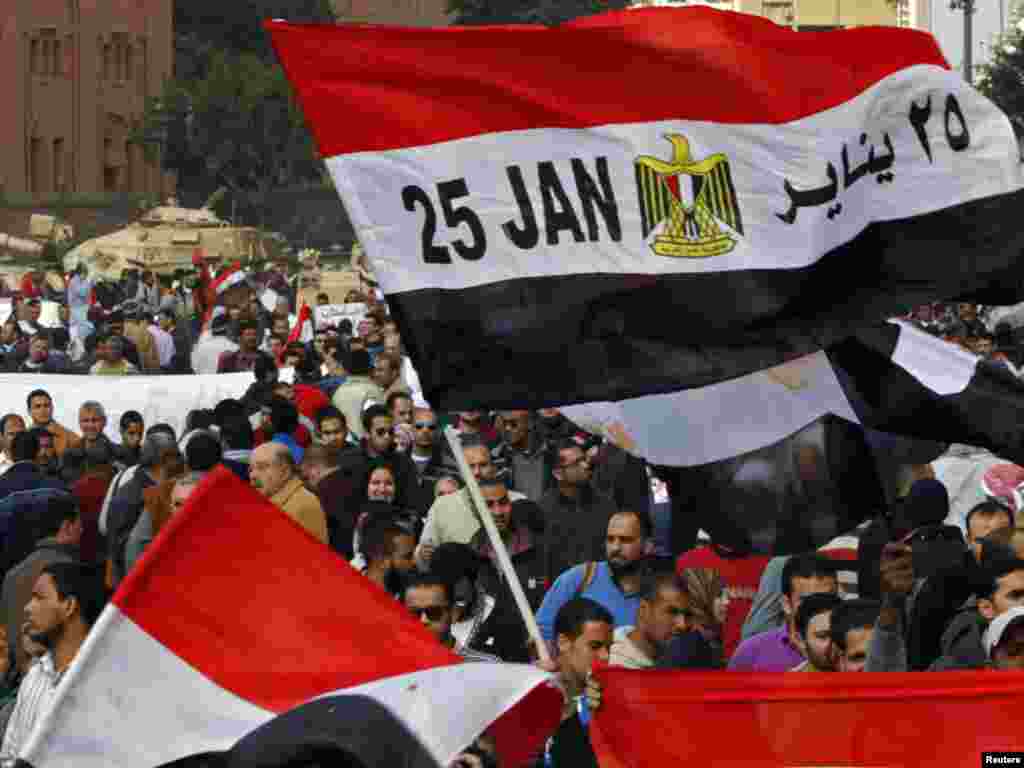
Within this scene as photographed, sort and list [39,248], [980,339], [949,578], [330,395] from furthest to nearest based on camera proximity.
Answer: [39,248] → [980,339] → [330,395] → [949,578]

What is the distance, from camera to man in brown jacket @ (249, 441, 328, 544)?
10.6 meters

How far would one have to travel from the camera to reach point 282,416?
13.5m

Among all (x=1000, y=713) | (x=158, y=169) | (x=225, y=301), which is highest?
(x=1000, y=713)

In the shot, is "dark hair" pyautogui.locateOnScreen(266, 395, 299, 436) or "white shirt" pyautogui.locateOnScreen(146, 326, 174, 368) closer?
"dark hair" pyautogui.locateOnScreen(266, 395, 299, 436)

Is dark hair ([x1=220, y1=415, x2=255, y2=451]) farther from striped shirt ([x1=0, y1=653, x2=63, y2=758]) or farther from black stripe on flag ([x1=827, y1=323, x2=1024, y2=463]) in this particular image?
black stripe on flag ([x1=827, y1=323, x2=1024, y2=463])

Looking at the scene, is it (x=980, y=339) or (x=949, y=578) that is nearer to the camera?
(x=949, y=578)

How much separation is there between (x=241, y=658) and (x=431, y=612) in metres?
2.24

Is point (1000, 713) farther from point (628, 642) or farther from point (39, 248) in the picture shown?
point (39, 248)

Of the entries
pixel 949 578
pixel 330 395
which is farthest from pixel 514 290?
pixel 330 395

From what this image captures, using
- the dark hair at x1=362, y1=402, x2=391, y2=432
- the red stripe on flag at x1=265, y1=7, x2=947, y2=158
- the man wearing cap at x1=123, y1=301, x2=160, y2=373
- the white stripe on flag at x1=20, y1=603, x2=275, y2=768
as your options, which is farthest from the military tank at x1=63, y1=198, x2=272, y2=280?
the white stripe on flag at x1=20, y1=603, x2=275, y2=768

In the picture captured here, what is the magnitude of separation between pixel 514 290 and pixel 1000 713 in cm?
162

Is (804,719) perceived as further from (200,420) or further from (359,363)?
(359,363)

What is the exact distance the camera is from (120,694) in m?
5.41

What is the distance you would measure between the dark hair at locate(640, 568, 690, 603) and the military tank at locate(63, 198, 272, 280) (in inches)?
1595
